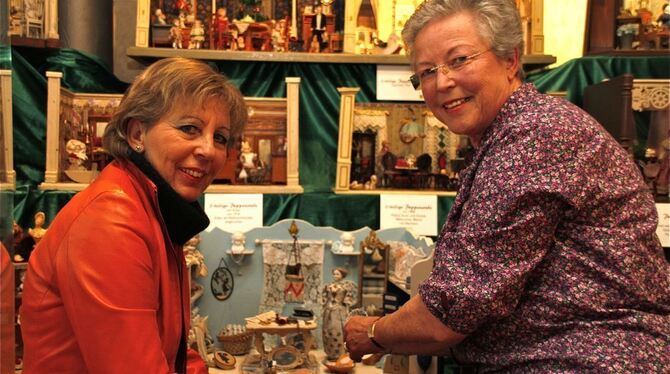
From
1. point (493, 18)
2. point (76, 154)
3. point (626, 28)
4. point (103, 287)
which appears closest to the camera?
point (103, 287)

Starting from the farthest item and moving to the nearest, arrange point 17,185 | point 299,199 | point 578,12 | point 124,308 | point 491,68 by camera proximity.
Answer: point 578,12 < point 299,199 < point 17,185 < point 491,68 < point 124,308

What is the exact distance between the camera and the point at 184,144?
1337 mm

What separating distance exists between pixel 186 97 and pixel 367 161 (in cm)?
116

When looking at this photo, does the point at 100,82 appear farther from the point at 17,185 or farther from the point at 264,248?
the point at 264,248

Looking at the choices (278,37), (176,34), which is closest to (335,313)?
(278,37)

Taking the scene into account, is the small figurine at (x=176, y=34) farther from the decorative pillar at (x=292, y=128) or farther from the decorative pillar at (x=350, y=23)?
the decorative pillar at (x=350, y=23)

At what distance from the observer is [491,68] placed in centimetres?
129

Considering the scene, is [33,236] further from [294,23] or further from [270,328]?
[294,23]

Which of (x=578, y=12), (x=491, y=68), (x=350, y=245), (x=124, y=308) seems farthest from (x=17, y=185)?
(x=578, y=12)

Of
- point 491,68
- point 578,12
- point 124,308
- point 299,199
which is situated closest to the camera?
point 124,308

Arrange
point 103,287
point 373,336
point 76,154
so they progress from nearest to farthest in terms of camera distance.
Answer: point 103,287 → point 373,336 → point 76,154

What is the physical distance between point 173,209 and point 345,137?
1.12 metres

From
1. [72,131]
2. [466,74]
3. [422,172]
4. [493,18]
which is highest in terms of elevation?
[493,18]

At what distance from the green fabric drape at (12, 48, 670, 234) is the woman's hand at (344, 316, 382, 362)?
852 mm
